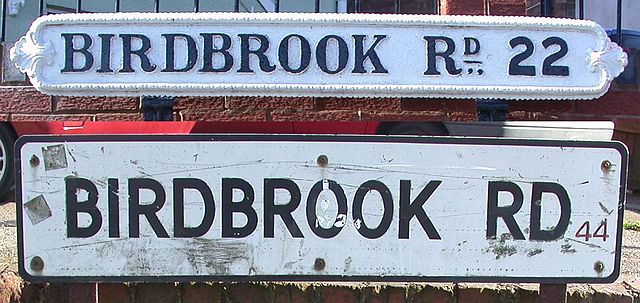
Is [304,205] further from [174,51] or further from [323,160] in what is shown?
[174,51]

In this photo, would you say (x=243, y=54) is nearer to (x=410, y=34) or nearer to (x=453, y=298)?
(x=410, y=34)

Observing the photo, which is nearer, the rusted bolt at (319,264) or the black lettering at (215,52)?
the rusted bolt at (319,264)

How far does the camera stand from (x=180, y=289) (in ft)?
6.19

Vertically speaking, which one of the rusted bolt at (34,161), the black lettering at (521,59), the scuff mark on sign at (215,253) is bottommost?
the scuff mark on sign at (215,253)

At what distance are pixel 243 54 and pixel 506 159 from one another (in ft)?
2.42

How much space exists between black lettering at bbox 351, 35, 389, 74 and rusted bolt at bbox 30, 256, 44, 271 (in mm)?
913

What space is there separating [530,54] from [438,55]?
24 centimetres

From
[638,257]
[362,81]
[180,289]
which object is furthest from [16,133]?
[638,257]

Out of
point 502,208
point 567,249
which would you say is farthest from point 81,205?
point 567,249

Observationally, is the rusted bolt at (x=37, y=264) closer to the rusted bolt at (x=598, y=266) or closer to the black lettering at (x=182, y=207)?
the black lettering at (x=182, y=207)

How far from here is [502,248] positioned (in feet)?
5.16

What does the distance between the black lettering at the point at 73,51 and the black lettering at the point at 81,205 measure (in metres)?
0.38

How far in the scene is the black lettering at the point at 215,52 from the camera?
179cm

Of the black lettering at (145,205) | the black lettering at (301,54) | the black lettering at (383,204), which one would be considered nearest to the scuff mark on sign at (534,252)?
the black lettering at (383,204)
